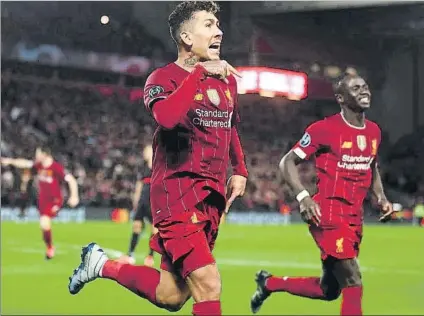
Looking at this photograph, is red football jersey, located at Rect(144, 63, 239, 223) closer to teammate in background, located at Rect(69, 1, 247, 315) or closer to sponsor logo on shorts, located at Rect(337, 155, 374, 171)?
teammate in background, located at Rect(69, 1, 247, 315)

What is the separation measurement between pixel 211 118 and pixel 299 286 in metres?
1.70

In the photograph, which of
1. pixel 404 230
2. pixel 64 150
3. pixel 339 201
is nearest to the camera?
pixel 339 201

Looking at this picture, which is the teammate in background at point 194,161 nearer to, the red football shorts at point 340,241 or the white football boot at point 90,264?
the white football boot at point 90,264

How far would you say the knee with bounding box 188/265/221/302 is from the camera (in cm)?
292

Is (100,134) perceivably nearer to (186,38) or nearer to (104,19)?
(104,19)

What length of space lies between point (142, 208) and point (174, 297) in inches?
150

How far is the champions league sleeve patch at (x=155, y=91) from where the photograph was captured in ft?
9.39

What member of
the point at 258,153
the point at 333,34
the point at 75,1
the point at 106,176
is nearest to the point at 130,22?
the point at 75,1

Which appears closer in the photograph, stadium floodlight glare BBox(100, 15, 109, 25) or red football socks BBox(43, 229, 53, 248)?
stadium floodlight glare BBox(100, 15, 109, 25)

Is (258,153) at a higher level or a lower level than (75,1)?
lower

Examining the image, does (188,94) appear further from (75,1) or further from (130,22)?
(75,1)

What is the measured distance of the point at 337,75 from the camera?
4250 mm

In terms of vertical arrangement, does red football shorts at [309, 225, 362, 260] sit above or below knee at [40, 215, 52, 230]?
above

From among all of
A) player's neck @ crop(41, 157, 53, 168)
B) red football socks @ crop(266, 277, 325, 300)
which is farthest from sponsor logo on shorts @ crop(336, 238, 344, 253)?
player's neck @ crop(41, 157, 53, 168)
